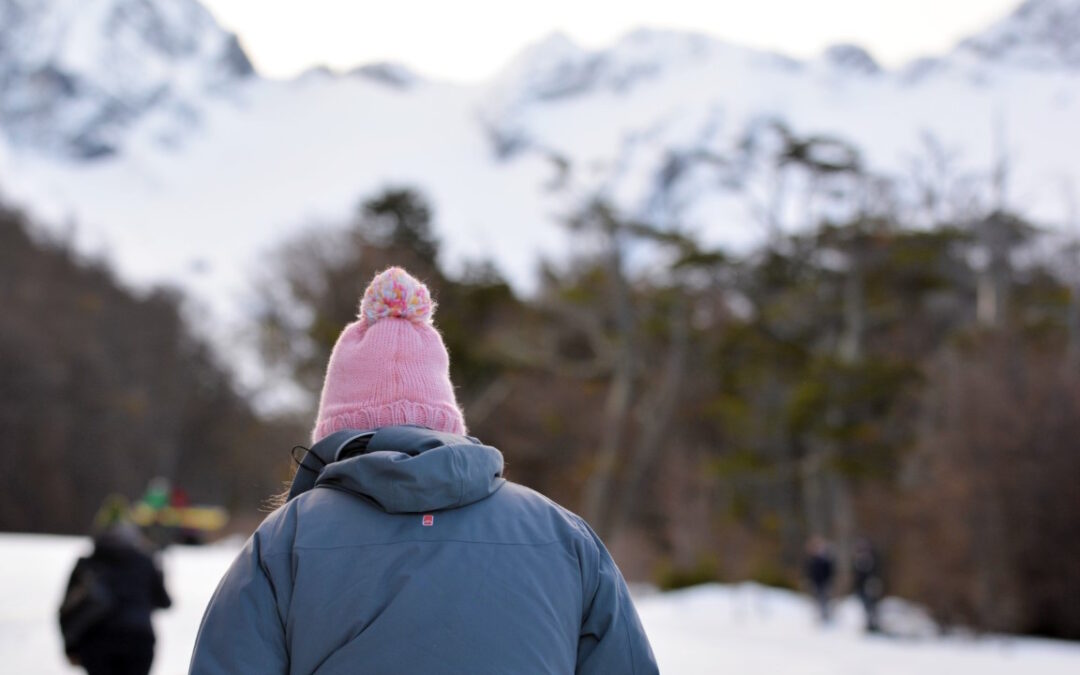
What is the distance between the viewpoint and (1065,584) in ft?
61.2

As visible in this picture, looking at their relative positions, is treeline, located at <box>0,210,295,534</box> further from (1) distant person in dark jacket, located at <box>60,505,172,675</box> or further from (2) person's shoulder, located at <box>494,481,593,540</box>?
(2) person's shoulder, located at <box>494,481,593,540</box>

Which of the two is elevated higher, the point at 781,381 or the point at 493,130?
the point at 493,130

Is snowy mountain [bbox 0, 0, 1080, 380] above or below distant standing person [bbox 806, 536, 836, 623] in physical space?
above

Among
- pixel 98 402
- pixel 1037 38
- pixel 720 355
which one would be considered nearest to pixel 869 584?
pixel 720 355

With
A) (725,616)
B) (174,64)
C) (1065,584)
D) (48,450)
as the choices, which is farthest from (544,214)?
(174,64)

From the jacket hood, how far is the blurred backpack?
5.00 metres

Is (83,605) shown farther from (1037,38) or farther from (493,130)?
(493,130)

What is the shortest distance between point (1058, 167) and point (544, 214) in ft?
45.4

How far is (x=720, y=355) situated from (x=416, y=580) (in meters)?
32.2

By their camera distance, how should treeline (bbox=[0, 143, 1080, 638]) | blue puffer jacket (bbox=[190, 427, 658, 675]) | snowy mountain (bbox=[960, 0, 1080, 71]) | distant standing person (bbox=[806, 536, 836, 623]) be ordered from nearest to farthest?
blue puffer jacket (bbox=[190, 427, 658, 675]), treeline (bbox=[0, 143, 1080, 638]), distant standing person (bbox=[806, 536, 836, 623]), snowy mountain (bbox=[960, 0, 1080, 71])

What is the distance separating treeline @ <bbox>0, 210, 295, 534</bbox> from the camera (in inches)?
1998

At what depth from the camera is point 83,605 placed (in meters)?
6.89

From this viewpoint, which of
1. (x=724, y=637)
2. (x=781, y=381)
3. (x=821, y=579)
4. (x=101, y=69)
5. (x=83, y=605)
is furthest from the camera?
(x=101, y=69)

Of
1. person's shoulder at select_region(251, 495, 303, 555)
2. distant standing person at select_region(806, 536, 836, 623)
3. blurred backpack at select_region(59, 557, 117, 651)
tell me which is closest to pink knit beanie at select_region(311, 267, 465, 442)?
person's shoulder at select_region(251, 495, 303, 555)
